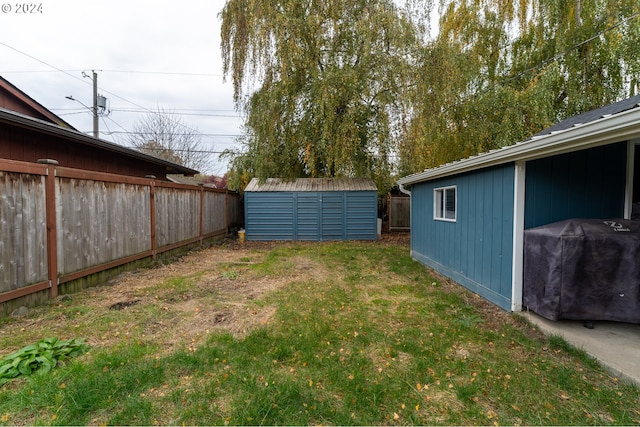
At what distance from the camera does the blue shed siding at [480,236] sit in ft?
12.0

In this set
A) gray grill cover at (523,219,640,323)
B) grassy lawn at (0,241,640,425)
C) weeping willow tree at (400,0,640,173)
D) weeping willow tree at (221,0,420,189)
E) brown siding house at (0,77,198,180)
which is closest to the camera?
grassy lawn at (0,241,640,425)

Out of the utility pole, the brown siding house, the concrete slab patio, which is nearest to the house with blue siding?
the concrete slab patio

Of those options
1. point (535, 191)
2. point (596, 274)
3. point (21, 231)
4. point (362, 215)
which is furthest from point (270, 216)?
point (596, 274)

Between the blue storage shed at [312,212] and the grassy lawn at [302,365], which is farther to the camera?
the blue storage shed at [312,212]

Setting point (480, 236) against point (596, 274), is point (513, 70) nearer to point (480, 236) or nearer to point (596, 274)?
point (480, 236)

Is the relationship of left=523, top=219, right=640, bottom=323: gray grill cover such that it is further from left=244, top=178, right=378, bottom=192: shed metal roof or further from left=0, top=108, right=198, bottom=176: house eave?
left=0, top=108, right=198, bottom=176: house eave

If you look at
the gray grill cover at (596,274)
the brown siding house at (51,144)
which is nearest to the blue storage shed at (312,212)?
the brown siding house at (51,144)

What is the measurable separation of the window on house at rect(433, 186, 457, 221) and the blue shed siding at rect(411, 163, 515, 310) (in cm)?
11

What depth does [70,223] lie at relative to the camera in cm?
394

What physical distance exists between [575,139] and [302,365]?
118 inches

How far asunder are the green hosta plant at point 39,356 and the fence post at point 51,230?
1.37m

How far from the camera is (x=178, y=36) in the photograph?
8.59 m

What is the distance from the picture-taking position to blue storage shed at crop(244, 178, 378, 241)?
32.1ft

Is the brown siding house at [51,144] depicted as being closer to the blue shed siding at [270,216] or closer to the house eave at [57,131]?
the house eave at [57,131]
